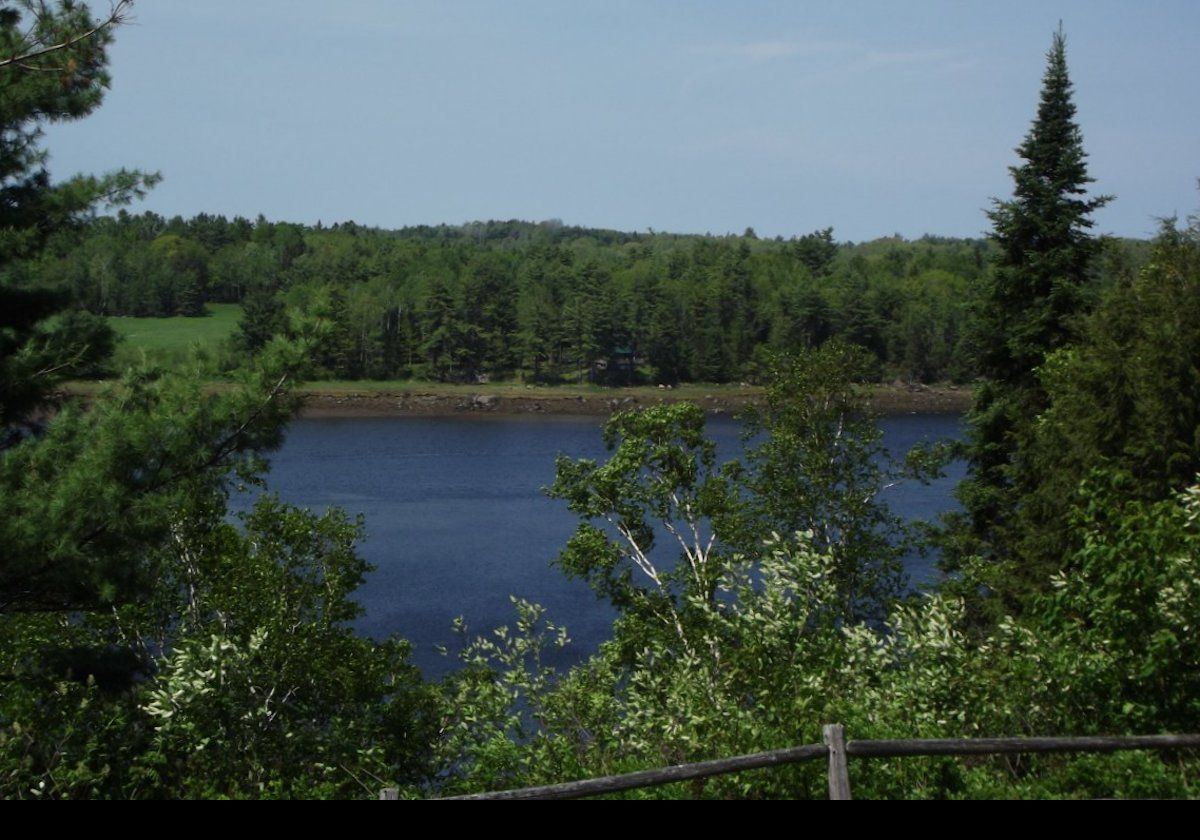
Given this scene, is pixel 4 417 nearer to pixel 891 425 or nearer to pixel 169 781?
pixel 169 781

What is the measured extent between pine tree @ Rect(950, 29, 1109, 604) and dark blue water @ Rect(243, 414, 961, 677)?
21.2 ft

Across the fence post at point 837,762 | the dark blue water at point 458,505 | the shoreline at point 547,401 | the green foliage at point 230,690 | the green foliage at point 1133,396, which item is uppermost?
the green foliage at point 1133,396

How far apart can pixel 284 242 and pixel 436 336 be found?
54.6 m

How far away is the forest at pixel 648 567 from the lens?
7.98m

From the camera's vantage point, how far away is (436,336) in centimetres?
9344

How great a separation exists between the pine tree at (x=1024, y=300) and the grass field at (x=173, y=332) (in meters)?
12.9

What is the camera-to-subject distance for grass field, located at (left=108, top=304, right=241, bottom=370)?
11266mm

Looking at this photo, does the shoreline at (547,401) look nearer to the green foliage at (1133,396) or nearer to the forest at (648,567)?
the forest at (648,567)

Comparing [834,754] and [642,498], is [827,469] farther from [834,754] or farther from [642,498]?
[834,754]

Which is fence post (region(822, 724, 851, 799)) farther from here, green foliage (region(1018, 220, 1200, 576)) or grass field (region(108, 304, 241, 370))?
green foliage (region(1018, 220, 1200, 576))

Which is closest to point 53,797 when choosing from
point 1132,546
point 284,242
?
point 1132,546

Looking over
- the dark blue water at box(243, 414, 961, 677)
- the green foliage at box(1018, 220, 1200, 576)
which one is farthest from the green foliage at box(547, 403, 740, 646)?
the dark blue water at box(243, 414, 961, 677)

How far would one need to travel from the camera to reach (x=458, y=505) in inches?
1772

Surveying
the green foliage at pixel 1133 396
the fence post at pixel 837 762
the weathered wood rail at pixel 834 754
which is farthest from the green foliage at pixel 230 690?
the green foliage at pixel 1133 396
